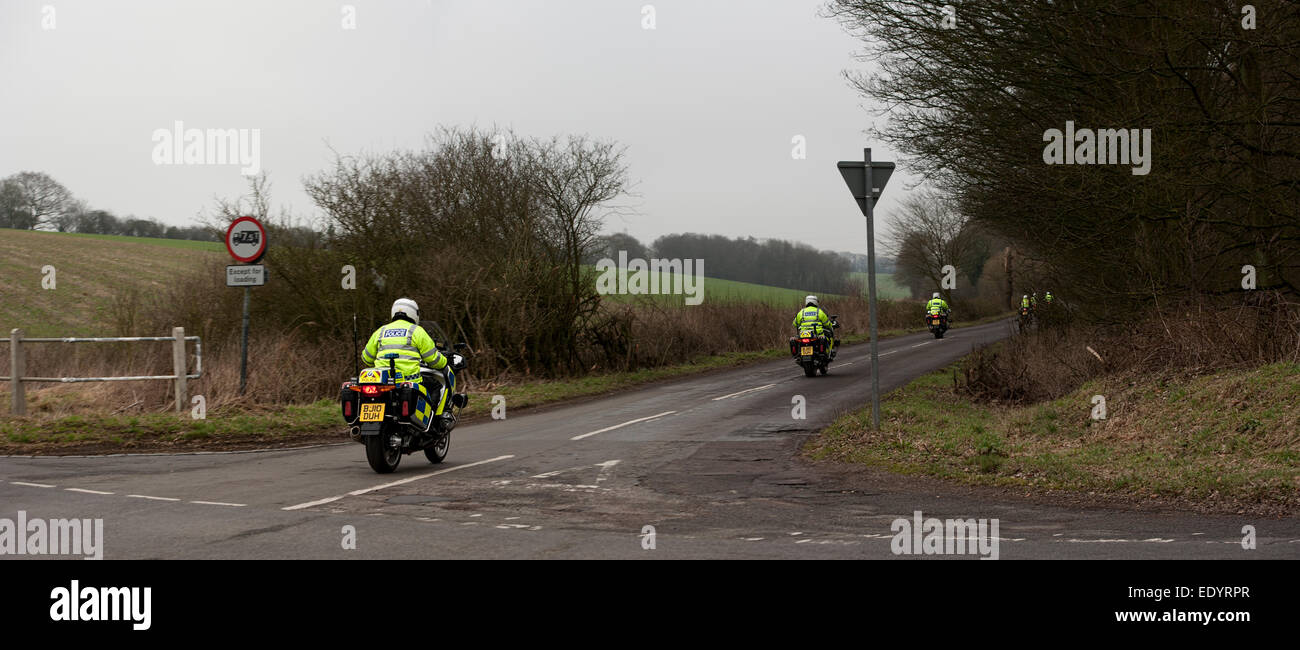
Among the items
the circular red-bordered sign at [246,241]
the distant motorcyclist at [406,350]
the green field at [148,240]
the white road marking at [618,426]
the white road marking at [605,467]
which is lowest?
the white road marking at [618,426]

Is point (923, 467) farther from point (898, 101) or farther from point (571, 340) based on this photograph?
point (571, 340)

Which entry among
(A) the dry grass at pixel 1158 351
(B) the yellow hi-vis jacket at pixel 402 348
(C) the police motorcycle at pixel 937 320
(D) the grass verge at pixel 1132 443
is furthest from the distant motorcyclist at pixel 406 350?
(C) the police motorcycle at pixel 937 320

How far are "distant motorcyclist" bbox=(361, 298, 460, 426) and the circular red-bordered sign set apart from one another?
596 cm

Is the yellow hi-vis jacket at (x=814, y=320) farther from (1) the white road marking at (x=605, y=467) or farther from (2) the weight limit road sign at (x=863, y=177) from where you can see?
(1) the white road marking at (x=605, y=467)

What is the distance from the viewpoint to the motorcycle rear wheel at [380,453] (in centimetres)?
1015

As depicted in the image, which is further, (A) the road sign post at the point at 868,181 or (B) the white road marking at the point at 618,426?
(B) the white road marking at the point at 618,426

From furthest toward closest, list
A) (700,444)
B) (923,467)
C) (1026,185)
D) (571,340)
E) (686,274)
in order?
1. (686,274)
2. (571,340)
3. (1026,185)
4. (700,444)
5. (923,467)

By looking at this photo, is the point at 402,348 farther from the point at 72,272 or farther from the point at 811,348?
the point at 72,272

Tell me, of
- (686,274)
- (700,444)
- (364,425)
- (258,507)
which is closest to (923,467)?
(700,444)

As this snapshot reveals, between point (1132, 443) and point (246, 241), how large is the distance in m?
12.8

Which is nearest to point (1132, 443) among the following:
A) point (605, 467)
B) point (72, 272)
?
point (605, 467)

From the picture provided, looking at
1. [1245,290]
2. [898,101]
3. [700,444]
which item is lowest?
[700,444]
